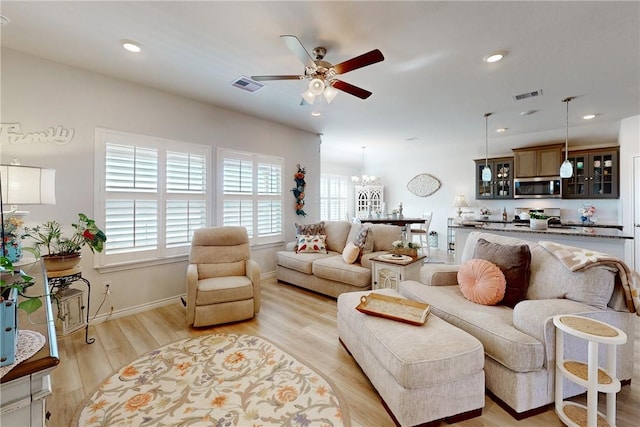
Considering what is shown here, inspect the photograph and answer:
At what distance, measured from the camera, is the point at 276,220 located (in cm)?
485

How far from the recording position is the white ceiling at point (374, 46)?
2.03m

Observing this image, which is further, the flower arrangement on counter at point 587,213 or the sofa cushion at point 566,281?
the flower arrangement on counter at point 587,213

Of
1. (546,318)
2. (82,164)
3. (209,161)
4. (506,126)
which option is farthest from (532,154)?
(82,164)

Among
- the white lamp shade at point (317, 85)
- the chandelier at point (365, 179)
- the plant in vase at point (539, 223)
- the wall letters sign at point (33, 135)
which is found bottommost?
the plant in vase at point (539, 223)

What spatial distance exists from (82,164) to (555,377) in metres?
4.51

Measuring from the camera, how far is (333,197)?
8.09 metres

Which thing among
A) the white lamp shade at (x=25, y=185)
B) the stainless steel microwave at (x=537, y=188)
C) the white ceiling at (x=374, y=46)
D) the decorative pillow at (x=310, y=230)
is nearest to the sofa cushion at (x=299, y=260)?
the decorative pillow at (x=310, y=230)

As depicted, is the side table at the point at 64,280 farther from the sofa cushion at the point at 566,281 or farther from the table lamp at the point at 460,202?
the table lamp at the point at 460,202

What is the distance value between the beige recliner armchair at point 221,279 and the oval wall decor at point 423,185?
5629mm

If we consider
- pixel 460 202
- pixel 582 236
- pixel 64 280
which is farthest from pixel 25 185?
pixel 460 202

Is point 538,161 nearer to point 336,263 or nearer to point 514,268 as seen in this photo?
point 514,268

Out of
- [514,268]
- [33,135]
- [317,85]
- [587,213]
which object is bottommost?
[514,268]

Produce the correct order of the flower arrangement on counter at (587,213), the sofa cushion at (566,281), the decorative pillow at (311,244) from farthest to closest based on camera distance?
the flower arrangement on counter at (587,213) → the decorative pillow at (311,244) → the sofa cushion at (566,281)

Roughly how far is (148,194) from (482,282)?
12.3 ft
